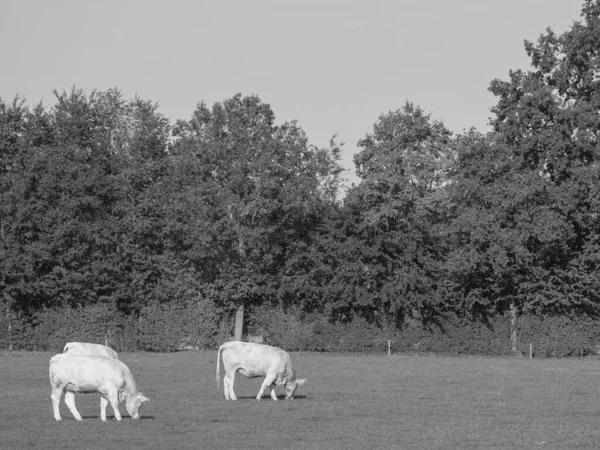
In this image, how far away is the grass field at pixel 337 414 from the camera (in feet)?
68.4

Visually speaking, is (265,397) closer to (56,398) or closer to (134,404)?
(134,404)

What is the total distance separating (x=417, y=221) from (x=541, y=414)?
44367 millimetres

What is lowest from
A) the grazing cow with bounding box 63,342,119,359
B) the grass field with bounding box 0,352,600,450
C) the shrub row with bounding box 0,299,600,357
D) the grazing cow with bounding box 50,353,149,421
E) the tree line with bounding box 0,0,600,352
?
the grass field with bounding box 0,352,600,450

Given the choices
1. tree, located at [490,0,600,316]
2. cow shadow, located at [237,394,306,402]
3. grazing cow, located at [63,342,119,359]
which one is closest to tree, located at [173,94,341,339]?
tree, located at [490,0,600,316]

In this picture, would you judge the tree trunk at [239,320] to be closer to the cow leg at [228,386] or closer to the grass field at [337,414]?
the grass field at [337,414]

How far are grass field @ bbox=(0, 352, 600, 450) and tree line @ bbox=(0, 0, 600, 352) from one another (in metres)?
22.4

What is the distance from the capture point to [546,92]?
62.4m

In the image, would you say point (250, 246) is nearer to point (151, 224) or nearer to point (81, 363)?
point (151, 224)

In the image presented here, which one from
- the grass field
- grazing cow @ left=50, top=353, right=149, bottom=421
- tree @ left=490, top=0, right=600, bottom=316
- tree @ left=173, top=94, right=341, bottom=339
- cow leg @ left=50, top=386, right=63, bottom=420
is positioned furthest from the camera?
tree @ left=173, top=94, right=341, bottom=339

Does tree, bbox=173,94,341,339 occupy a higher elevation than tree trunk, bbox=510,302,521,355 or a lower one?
higher

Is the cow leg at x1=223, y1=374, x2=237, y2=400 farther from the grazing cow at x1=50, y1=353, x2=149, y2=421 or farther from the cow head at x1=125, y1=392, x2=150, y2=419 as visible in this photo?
the grazing cow at x1=50, y1=353, x2=149, y2=421

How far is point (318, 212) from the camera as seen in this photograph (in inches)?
2913

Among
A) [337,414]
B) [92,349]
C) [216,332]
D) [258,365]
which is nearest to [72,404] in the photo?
[337,414]

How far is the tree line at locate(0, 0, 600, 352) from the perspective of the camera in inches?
2467
